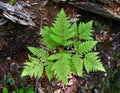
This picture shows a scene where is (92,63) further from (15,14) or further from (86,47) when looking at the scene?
(15,14)

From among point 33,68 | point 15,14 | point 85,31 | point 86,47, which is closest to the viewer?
point 33,68

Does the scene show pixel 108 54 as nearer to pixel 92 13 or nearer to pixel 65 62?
pixel 92 13

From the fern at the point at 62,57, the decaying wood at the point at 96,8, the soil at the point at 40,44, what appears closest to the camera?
the fern at the point at 62,57

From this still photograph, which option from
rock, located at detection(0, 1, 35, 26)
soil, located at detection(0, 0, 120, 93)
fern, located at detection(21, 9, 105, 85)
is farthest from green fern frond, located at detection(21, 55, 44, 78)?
rock, located at detection(0, 1, 35, 26)

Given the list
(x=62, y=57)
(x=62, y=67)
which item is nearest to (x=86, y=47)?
(x=62, y=57)

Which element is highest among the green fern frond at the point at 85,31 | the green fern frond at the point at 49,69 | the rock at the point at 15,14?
the rock at the point at 15,14

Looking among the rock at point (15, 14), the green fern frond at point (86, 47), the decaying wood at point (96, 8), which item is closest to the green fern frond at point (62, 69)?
the green fern frond at point (86, 47)

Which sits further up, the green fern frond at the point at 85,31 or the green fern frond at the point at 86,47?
the green fern frond at the point at 85,31

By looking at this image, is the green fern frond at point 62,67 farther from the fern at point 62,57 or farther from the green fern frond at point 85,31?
the green fern frond at point 85,31

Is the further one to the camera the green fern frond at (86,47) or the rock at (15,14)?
the rock at (15,14)
